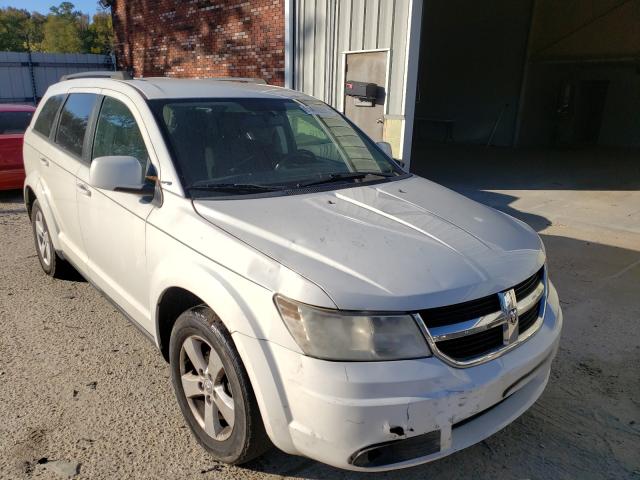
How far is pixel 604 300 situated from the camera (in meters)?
4.52

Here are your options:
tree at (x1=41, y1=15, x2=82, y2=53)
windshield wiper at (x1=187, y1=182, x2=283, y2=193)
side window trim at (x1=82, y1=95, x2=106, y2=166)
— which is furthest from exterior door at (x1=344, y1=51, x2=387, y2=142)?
tree at (x1=41, y1=15, x2=82, y2=53)

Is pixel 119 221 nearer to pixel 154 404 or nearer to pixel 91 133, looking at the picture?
pixel 91 133

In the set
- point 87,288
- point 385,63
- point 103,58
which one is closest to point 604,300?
point 87,288

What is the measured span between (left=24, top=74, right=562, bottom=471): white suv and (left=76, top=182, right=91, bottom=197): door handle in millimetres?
19

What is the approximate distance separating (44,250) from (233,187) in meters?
2.84

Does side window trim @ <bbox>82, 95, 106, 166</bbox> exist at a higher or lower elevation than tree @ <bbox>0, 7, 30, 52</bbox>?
lower

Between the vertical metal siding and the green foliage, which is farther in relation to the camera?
the green foliage

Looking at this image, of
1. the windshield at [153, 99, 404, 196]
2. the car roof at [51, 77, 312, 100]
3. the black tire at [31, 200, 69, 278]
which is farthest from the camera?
the black tire at [31, 200, 69, 278]

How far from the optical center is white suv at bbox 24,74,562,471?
76.5 inches

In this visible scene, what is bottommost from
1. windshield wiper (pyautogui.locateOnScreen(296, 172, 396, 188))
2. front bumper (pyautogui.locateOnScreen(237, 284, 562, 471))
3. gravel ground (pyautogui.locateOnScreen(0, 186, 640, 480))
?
gravel ground (pyautogui.locateOnScreen(0, 186, 640, 480))

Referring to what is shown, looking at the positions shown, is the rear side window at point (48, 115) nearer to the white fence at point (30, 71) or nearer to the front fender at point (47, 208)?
the front fender at point (47, 208)

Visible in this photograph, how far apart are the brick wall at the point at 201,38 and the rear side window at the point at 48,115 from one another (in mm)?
6357

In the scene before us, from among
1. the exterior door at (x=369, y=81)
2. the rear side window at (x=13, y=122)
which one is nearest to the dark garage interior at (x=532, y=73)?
the exterior door at (x=369, y=81)

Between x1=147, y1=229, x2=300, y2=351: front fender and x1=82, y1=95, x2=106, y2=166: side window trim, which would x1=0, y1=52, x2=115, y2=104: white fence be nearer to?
x1=82, y1=95, x2=106, y2=166: side window trim
